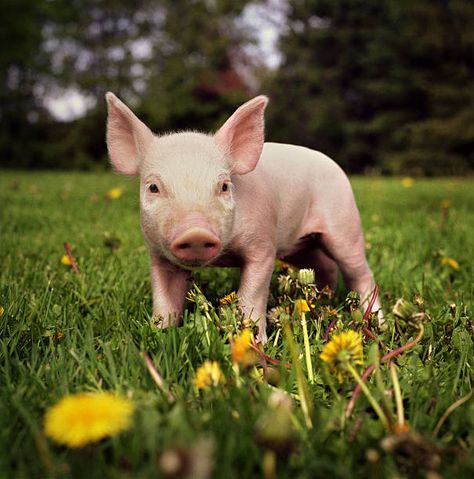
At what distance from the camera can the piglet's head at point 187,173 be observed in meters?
1.73

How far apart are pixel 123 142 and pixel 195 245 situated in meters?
0.75

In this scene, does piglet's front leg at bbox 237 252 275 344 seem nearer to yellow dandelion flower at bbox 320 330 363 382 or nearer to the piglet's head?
the piglet's head

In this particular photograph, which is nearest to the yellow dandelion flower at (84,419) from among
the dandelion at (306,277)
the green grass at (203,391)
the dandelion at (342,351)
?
the green grass at (203,391)

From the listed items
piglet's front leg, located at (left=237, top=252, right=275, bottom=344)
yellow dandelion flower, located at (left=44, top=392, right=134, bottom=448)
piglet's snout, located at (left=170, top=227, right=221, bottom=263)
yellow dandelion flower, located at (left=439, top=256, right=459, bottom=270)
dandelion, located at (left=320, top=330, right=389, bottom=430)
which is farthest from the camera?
yellow dandelion flower, located at (left=439, top=256, right=459, bottom=270)

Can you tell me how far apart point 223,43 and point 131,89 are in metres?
4.02

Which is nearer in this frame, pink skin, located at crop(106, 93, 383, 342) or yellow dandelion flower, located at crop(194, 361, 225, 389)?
yellow dandelion flower, located at crop(194, 361, 225, 389)

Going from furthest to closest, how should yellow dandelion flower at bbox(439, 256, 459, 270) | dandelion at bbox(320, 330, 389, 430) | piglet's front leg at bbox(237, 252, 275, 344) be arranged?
yellow dandelion flower at bbox(439, 256, 459, 270) < piglet's front leg at bbox(237, 252, 275, 344) < dandelion at bbox(320, 330, 389, 430)

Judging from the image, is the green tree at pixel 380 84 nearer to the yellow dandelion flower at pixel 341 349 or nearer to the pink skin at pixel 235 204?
the pink skin at pixel 235 204

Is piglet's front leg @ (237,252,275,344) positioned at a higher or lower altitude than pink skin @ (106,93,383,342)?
lower

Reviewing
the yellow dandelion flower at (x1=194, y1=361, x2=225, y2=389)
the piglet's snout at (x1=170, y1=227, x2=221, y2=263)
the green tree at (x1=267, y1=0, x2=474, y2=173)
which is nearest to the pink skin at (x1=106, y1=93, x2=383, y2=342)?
the piglet's snout at (x1=170, y1=227, x2=221, y2=263)

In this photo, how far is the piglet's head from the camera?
1729mm

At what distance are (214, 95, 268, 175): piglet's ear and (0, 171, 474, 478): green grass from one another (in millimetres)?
577

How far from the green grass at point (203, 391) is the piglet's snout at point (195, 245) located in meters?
0.18

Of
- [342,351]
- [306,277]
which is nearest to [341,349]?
[342,351]
